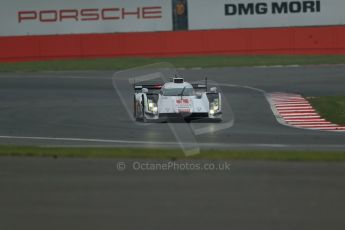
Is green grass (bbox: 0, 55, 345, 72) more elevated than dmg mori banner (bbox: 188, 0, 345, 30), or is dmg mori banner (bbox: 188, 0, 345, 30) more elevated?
dmg mori banner (bbox: 188, 0, 345, 30)

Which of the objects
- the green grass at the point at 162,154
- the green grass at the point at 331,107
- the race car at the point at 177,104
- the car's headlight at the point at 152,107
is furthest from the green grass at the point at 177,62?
the green grass at the point at 162,154

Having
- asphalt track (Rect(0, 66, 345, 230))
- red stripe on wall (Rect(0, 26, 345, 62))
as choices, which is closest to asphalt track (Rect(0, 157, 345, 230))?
asphalt track (Rect(0, 66, 345, 230))

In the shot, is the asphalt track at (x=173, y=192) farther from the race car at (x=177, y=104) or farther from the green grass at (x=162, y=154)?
the race car at (x=177, y=104)

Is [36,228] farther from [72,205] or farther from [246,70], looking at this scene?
[246,70]

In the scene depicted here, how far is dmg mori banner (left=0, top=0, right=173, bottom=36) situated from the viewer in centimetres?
5188

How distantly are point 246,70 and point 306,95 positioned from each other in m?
9.18

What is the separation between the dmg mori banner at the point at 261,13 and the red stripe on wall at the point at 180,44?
23.6 feet

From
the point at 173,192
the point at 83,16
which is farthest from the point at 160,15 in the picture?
the point at 173,192

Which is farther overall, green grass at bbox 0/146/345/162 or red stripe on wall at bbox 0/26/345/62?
red stripe on wall at bbox 0/26/345/62

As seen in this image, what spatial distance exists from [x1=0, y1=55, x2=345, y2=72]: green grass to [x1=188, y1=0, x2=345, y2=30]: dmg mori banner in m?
8.17

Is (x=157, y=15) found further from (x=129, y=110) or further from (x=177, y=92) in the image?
(x=177, y=92)

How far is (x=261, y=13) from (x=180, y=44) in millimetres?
9487

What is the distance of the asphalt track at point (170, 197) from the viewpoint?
9.11 m

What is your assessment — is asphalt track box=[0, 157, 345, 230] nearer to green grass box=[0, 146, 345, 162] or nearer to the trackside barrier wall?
green grass box=[0, 146, 345, 162]
